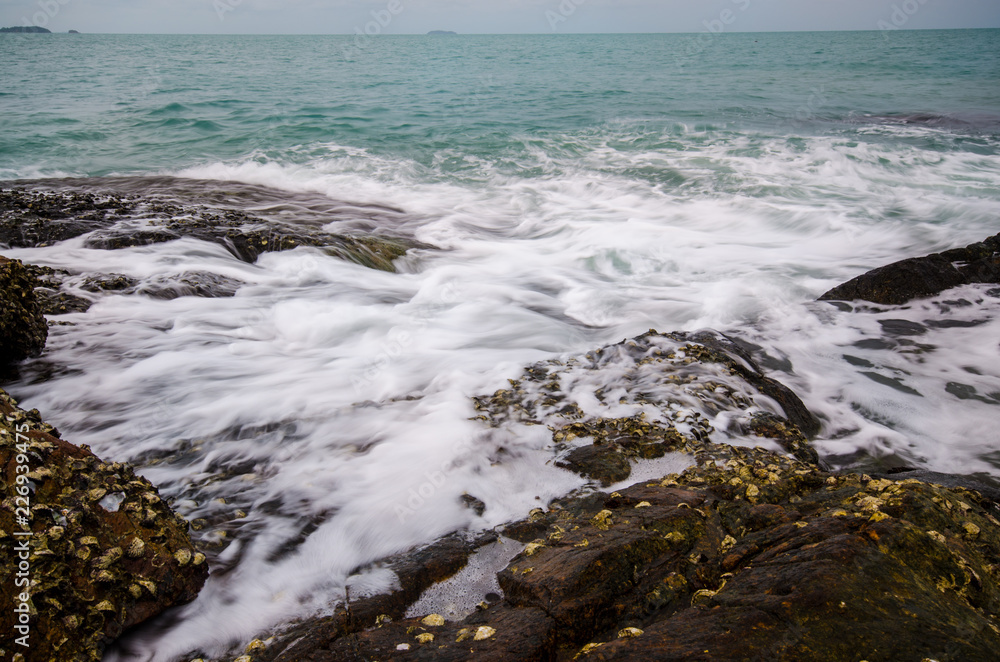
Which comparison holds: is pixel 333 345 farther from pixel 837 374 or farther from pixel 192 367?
pixel 837 374

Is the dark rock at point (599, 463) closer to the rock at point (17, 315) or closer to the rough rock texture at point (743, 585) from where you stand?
the rough rock texture at point (743, 585)

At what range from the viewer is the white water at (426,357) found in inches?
117

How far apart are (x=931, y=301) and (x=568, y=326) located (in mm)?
3581

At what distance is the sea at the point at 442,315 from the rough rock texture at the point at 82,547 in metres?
0.15

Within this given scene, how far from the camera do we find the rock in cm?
398

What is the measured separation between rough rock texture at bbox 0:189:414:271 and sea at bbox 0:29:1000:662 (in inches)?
10.2

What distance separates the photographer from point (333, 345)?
544 centimetres

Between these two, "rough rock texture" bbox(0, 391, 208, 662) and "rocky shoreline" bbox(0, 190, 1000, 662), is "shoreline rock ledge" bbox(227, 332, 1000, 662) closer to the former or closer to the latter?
"rocky shoreline" bbox(0, 190, 1000, 662)

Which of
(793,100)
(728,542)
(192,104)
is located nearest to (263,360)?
(728,542)

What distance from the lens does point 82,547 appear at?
2.18 m

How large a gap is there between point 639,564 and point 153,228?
7.34 m

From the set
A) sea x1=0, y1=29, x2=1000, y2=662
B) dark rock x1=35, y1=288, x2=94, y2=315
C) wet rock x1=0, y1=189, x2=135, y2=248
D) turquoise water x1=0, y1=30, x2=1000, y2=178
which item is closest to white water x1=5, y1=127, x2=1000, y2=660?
sea x1=0, y1=29, x2=1000, y2=662

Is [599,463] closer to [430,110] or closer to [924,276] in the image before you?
[924,276]

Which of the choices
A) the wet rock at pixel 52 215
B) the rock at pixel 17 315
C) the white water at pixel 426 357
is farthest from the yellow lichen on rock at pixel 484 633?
the wet rock at pixel 52 215
